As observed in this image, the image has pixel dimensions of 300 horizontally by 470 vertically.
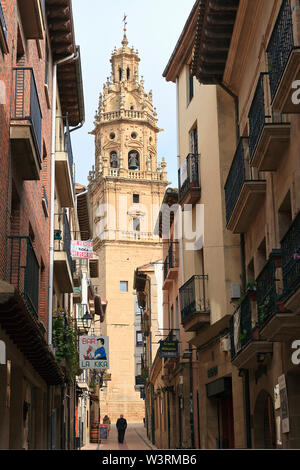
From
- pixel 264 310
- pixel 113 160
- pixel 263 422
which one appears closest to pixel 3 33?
pixel 264 310

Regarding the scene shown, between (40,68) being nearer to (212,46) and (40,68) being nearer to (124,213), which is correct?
(212,46)

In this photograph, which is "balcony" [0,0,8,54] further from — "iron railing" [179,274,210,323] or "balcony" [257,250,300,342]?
"iron railing" [179,274,210,323]

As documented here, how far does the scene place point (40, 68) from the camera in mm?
16953

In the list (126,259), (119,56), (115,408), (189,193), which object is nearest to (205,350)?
(189,193)

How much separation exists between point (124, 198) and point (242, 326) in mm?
68613

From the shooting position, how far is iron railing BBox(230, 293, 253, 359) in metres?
13.6

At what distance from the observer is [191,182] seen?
68.8 feet

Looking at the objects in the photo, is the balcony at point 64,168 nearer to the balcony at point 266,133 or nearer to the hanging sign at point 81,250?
the hanging sign at point 81,250

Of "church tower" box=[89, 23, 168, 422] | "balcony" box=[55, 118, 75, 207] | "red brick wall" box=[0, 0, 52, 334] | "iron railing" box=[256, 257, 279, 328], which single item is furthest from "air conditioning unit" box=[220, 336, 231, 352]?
"church tower" box=[89, 23, 168, 422]

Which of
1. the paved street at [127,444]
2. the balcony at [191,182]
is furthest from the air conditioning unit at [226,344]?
the paved street at [127,444]

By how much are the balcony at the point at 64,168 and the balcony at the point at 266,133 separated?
26.3 feet

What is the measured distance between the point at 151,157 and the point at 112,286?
49.6 feet

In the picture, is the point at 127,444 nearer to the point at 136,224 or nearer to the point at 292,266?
the point at 292,266

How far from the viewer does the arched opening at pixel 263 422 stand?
49.6 ft
